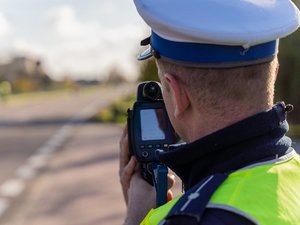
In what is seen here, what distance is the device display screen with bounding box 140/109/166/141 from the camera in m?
2.06

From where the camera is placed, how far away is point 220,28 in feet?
4.62

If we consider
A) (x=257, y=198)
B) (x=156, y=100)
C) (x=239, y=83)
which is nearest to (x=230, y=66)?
(x=239, y=83)

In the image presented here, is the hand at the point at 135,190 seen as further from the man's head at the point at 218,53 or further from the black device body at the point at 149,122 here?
the man's head at the point at 218,53

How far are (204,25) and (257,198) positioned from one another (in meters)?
0.40

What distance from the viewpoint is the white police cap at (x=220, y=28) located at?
4.67ft

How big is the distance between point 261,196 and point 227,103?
24cm

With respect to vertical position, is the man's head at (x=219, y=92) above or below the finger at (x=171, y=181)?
above

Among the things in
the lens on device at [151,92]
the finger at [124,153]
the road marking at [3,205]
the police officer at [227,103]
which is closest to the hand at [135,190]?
the finger at [124,153]

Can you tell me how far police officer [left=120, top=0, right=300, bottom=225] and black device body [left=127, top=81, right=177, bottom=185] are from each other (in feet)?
1.53

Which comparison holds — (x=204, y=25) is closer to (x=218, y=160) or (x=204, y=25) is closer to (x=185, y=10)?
(x=185, y=10)

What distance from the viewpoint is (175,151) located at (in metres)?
1.53

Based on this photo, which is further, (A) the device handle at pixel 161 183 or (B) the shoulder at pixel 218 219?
(A) the device handle at pixel 161 183

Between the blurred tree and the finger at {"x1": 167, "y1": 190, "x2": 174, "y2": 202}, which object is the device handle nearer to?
the finger at {"x1": 167, "y1": 190, "x2": 174, "y2": 202}

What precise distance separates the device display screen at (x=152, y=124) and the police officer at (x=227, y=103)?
49 centimetres
